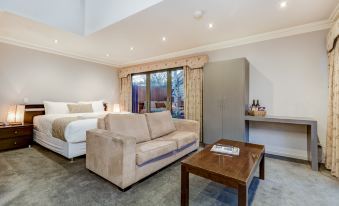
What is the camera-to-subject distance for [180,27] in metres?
3.02

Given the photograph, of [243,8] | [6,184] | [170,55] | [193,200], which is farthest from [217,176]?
[170,55]

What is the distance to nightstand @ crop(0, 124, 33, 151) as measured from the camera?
129 inches

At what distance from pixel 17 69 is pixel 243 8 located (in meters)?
5.02

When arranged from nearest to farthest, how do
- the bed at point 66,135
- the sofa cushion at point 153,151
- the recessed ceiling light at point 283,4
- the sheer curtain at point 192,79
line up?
the sofa cushion at point 153,151 → the recessed ceiling light at point 283,4 → the bed at point 66,135 → the sheer curtain at point 192,79

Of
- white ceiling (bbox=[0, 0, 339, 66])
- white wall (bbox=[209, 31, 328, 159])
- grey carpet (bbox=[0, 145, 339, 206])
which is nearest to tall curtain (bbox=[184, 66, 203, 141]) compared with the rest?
white ceiling (bbox=[0, 0, 339, 66])

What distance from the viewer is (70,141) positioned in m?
2.75

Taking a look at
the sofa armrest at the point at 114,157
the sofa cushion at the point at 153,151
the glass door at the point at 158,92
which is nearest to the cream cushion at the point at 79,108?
the glass door at the point at 158,92

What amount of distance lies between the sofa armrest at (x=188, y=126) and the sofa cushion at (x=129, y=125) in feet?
2.92

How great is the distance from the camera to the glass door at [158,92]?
505 cm

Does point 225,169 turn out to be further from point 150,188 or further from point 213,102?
point 213,102

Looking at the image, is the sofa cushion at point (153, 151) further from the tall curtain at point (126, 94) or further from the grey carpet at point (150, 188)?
the tall curtain at point (126, 94)

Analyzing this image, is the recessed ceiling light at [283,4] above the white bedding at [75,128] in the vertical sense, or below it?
above

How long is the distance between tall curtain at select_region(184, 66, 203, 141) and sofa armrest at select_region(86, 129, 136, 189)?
97.3 inches

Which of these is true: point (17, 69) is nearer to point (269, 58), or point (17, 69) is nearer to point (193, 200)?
point (193, 200)
